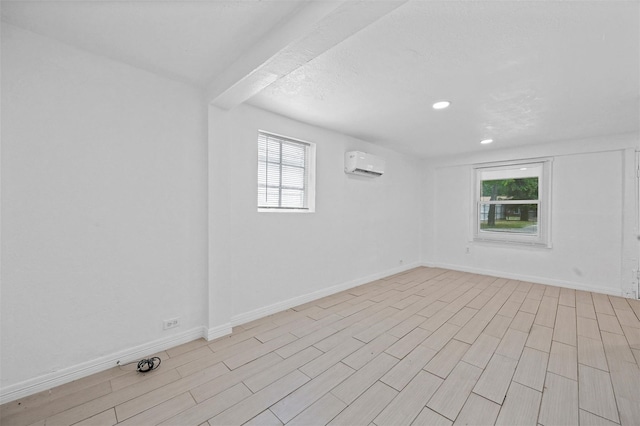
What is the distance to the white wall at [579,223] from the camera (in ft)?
12.1

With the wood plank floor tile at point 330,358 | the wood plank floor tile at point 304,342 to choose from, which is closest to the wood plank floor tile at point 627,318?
the wood plank floor tile at point 330,358

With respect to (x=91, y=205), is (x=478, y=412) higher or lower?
lower

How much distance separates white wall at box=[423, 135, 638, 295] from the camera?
369 cm

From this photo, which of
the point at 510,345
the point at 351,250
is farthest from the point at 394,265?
the point at 510,345

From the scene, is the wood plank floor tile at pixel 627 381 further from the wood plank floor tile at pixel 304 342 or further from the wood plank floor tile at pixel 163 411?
the wood plank floor tile at pixel 163 411

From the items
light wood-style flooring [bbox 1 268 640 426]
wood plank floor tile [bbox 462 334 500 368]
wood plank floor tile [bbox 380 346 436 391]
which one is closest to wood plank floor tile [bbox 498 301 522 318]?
light wood-style flooring [bbox 1 268 640 426]

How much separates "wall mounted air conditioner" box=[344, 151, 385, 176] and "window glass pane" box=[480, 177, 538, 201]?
2.57 metres

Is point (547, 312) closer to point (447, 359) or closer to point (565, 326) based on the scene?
point (565, 326)

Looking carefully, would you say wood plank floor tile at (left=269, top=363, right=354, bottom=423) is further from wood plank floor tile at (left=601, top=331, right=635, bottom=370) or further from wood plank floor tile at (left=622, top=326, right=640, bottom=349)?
wood plank floor tile at (left=622, top=326, right=640, bottom=349)

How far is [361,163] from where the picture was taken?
149 inches

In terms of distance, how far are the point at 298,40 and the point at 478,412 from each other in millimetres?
2461

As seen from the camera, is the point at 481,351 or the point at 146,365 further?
the point at 481,351

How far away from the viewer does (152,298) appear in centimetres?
215

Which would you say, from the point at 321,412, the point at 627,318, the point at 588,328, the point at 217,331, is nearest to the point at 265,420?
the point at 321,412
